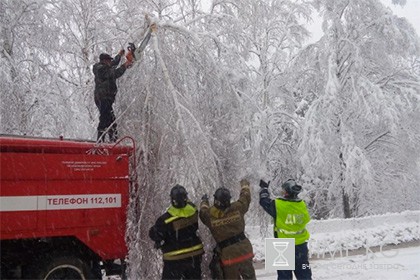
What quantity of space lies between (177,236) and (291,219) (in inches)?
64.0

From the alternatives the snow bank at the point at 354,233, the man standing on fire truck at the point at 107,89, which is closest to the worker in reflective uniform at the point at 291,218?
the man standing on fire truck at the point at 107,89

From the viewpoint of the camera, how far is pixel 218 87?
278 inches

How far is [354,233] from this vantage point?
1324 centimetres

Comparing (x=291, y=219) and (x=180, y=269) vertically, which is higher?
(x=291, y=219)

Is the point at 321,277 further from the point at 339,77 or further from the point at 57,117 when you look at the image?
the point at 339,77

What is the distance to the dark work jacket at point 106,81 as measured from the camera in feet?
21.9

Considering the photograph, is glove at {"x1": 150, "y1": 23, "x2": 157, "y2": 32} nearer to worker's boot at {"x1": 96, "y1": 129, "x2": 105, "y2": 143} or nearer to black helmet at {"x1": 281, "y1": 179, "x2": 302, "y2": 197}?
worker's boot at {"x1": 96, "y1": 129, "x2": 105, "y2": 143}

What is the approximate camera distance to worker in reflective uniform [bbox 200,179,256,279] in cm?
564

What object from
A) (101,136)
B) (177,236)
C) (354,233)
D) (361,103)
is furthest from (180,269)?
(361,103)

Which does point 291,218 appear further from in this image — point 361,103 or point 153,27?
point 361,103

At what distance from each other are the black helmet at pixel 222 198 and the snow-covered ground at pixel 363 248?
371 cm

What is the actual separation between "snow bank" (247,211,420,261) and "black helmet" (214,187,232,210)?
223 inches

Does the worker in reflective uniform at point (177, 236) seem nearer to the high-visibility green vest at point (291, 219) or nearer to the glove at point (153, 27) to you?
the high-visibility green vest at point (291, 219)

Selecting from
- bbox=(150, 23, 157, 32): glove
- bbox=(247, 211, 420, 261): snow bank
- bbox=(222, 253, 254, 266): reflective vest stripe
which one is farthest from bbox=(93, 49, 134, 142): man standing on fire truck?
bbox=(247, 211, 420, 261): snow bank
